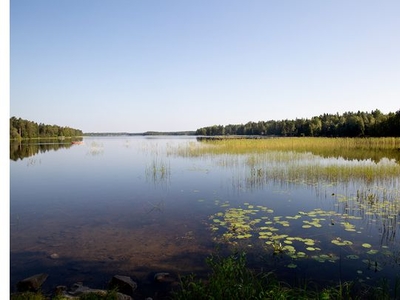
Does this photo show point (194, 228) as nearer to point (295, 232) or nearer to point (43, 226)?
point (295, 232)

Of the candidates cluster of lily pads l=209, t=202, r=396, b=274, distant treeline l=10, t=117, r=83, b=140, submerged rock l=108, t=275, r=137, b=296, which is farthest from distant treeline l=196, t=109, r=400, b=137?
distant treeline l=10, t=117, r=83, b=140

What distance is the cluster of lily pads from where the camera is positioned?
6.21 m

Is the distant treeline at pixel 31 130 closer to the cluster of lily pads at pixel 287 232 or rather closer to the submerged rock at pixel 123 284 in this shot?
the cluster of lily pads at pixel 287 232

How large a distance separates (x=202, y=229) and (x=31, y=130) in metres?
121

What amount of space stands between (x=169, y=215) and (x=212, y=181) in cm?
596

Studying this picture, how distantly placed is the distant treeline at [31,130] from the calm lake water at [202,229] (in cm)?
8916

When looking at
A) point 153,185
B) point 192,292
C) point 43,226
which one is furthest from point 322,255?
point 153,185

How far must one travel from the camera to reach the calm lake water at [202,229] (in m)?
5.80

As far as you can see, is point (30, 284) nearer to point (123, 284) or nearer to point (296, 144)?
point (123, 284)

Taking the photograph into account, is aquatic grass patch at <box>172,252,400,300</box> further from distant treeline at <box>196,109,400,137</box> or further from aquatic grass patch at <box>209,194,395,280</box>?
distant treeline at <box>196,109,400,137</box>

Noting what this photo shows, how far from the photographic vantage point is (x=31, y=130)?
10838cm

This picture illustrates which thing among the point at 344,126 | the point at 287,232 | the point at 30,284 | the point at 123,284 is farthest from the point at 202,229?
the point at 344,126

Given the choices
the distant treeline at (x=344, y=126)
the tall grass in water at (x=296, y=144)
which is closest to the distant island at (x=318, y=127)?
the distant treeline at (x=344, y=126)

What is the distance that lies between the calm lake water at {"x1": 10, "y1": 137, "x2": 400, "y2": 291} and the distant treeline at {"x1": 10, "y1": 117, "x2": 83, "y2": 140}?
3510 inches
